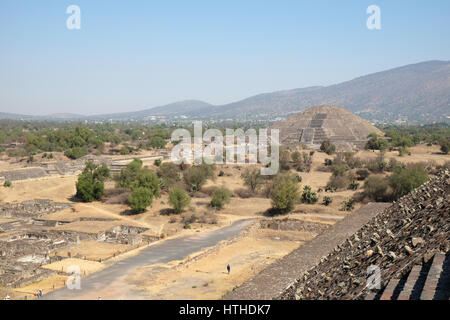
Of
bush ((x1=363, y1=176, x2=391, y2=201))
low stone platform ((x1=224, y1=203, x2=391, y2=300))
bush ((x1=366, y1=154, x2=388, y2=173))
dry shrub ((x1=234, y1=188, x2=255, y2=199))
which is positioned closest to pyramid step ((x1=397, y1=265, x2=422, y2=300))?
low stone platform ((x1=224, y1=203, x2=391, y2=300))

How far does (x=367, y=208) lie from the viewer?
101ft

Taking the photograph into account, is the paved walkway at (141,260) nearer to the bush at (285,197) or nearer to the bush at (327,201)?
the bush at (285,197)

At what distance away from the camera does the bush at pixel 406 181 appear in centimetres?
3691

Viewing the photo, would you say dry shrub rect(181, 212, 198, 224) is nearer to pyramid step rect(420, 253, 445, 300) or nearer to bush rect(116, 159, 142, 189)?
bush rect(116, 159, 142, 189)

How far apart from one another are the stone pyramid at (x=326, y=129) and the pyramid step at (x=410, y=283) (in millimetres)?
80251

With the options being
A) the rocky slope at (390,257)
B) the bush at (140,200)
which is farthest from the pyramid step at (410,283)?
the bush at (140,200)

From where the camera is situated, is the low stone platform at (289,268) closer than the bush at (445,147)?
Yes

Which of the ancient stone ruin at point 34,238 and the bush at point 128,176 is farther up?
the bush at point 128,176

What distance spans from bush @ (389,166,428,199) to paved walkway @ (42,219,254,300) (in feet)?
44.2

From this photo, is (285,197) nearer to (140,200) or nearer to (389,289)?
(140,200)

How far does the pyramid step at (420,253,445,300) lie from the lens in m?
5.47

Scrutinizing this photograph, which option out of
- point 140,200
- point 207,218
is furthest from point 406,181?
point 140,200
